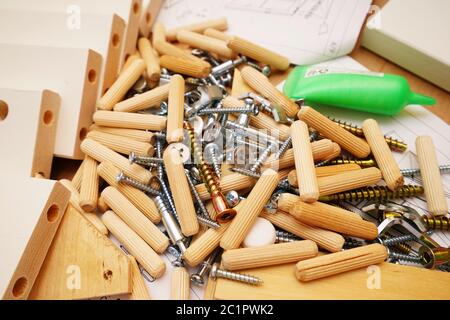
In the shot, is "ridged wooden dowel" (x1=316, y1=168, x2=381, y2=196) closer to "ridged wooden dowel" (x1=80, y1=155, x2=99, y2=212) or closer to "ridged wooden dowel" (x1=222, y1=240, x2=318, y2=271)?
"ridged wooden dowel" (x1=222, y1=240, x2=318, y2=271)

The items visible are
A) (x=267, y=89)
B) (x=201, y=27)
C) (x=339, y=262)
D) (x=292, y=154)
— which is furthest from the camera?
(x=201, y=27)

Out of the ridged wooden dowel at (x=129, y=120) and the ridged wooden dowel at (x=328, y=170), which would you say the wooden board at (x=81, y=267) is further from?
the ridged wooden dowel at (x=328, y=170)

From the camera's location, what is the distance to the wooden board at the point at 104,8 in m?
1.03

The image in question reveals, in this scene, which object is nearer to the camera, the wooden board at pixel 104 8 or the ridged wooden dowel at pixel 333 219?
the ridged wooden dowel at pixel 333 219

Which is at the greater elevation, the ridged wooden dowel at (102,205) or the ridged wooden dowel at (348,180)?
the ridged wooden dowel at (348,180)

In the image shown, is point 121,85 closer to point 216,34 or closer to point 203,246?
point 216,34

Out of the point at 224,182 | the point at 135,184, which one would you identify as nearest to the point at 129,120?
the point at 135,184

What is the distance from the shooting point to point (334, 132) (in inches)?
32.9

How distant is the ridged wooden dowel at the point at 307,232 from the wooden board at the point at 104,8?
60 centimetres

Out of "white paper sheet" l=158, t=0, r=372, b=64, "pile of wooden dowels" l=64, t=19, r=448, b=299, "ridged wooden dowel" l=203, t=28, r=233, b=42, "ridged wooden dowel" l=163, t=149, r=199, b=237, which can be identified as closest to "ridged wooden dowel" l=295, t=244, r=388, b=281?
"pile of wooden dowels" l=64, t=19, r=448, b=299

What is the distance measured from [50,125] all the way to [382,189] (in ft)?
2.45

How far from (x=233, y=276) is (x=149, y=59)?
2.04 ft

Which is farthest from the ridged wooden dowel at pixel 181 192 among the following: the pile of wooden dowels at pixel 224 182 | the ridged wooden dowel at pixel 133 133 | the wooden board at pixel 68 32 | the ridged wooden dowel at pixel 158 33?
the ridged wooden dowel at pixel 158 33

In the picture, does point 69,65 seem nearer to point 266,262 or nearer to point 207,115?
point 207,115
